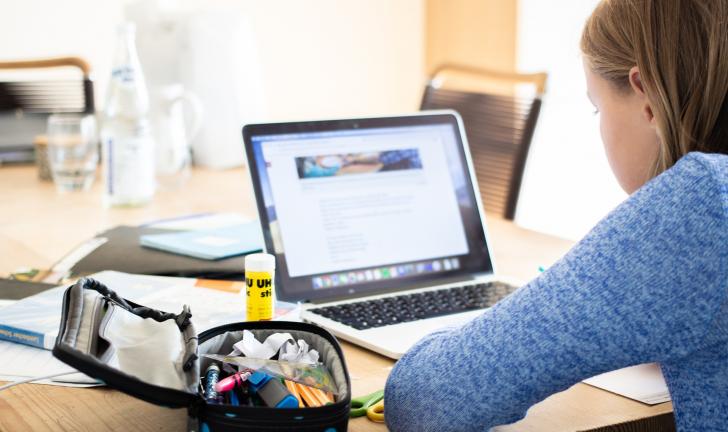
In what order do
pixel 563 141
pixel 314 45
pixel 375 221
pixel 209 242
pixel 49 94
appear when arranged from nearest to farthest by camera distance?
pixel 375 221 → pixel 209 242 → pixel 49 94 → pixel 563 141 → pixel 314 45

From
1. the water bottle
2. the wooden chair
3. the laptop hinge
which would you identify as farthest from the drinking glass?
the laptop hinge

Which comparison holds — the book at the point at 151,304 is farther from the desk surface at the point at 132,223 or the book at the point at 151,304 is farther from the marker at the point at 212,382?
the marker at the point at 212,382

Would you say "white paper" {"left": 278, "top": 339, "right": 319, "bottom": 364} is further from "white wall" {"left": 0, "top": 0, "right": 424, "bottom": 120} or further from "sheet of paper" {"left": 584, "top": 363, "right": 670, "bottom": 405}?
"white wall" {"left": 0, "top": 0, "right": 424, "bottom": 120}

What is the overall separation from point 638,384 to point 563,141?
2545 mm

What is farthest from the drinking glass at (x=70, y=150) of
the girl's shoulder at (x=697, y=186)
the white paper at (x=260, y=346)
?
the girl's shoulder at (x=697, y=186)

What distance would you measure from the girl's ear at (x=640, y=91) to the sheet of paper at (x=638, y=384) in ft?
0.92

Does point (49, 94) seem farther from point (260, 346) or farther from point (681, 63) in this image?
point (681, 63)

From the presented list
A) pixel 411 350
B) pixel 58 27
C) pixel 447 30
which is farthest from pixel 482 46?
pixel 411 350

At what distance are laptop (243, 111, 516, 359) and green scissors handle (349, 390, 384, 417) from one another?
0.62ft

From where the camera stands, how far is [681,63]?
0.81 m

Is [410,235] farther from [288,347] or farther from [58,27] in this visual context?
[58,27]

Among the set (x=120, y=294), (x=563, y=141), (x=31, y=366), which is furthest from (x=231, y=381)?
(x=563, y=141)

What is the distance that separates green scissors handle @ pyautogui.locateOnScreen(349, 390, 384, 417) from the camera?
2.94ft

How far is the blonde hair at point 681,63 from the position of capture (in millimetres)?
795
